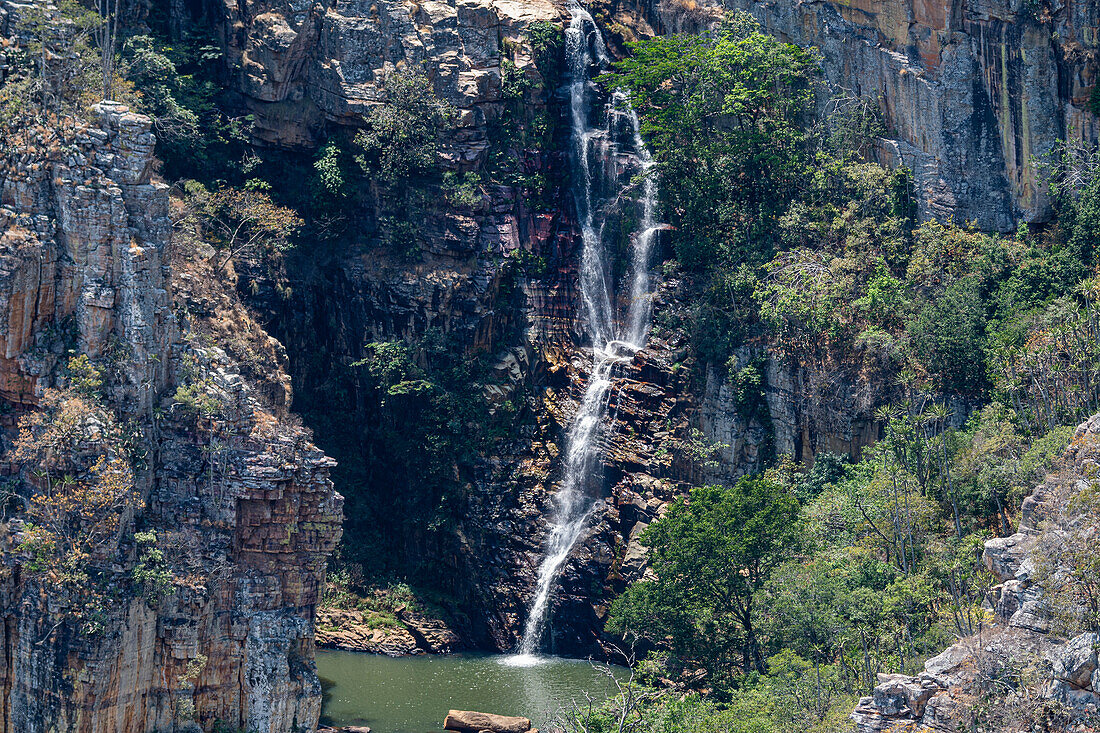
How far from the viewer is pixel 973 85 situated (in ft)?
144

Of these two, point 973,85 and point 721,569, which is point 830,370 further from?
point 973,85

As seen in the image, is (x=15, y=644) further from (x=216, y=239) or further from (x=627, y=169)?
(x=627, y=169)

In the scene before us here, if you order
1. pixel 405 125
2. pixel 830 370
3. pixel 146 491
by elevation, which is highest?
pixel 405 125

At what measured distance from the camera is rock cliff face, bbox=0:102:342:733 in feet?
113

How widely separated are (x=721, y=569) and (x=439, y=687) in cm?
944

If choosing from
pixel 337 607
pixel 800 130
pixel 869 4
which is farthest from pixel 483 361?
pixel 869 4

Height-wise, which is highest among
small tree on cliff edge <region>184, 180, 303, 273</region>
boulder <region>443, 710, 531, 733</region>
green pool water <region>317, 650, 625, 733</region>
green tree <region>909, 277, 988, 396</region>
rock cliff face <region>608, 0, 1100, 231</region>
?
rock cliff face <region>608, 0, 1100, 231</region>

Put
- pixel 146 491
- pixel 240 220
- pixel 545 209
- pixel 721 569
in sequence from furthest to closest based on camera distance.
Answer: pixel 545 209
pixel 240 220
pixel 721 569
pixel 146 491

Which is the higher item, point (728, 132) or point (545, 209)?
point (728, 132)

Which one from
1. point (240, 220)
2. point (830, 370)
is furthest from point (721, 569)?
point (240, 220)

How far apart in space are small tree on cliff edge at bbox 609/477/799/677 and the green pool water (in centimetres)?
380

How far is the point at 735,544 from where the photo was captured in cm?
3694

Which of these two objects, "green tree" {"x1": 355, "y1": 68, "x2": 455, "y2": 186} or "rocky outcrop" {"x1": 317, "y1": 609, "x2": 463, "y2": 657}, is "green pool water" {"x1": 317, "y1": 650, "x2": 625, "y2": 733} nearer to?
"rocky outcrop" {"x1": 317, "y1": 609, "x2": 463, "y2": 657}

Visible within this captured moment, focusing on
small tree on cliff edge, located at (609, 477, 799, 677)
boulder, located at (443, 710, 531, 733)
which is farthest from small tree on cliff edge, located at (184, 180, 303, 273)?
small tree on cliff edge, located at (609, 477, 799, 677)
